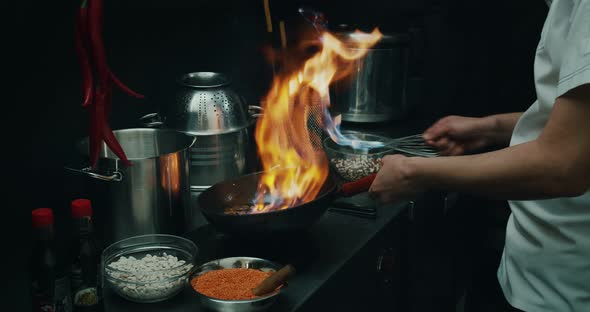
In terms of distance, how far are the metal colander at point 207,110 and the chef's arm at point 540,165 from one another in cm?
59

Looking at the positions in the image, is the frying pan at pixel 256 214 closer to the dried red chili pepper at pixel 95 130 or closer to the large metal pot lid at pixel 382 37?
the dried red chili pepper at pixel 95 130

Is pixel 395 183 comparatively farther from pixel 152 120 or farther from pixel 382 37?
pixel 382 37

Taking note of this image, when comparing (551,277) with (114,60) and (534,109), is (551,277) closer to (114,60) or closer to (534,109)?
(534,109)

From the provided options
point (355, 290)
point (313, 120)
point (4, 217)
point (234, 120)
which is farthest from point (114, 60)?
point (355, 290)

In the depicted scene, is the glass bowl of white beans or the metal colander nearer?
the glass bowl of white beans

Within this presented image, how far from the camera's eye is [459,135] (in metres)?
1.68

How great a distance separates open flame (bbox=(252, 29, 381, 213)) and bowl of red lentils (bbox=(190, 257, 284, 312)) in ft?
0.75

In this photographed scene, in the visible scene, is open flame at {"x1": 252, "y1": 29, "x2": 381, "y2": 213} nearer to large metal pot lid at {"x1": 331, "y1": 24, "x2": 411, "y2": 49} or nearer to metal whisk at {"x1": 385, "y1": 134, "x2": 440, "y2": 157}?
large metal pot lid at {"x1": 331, "y1": 24, "x2": 411, "y2": 49}

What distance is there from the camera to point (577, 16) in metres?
1.02

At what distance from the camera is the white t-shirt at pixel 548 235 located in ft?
3.80

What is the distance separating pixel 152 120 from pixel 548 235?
1048mm

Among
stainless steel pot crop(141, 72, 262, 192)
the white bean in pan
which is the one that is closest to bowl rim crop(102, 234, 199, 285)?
stainless steel pot crop(141, 72, 262, 192)

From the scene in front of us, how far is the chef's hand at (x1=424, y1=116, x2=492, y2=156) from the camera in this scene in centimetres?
166

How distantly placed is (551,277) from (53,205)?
111cm
